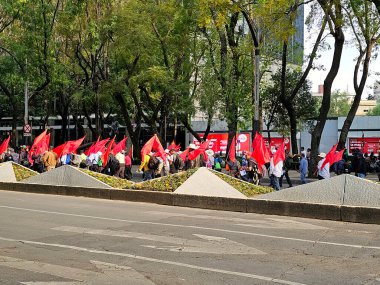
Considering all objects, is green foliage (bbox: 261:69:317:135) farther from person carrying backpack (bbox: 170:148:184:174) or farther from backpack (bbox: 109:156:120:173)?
backpack (bbox: 109:156:120:173)

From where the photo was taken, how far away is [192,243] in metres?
9.45

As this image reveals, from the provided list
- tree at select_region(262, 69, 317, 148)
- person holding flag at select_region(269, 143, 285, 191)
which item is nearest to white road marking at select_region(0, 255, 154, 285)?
person holding flag at select_region(269, 143, 285, 191)

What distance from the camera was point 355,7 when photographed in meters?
26.9

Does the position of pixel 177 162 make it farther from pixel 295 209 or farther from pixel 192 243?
pixel 192 243

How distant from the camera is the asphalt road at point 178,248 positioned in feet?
23.2

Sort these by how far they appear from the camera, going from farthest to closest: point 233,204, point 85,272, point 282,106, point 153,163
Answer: point 282,106
point 153,163
point 233,204
point 85,272

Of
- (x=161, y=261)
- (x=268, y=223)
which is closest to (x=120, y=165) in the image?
(x=268, y=223)

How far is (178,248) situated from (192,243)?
1.68 feet

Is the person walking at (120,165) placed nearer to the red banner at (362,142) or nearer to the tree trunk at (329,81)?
the tree trunk at (329,81)

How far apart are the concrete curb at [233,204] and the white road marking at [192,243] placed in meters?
3.98

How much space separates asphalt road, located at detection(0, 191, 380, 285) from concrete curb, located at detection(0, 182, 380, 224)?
0.41 m

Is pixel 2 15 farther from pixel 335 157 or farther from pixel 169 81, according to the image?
pixel 335 157

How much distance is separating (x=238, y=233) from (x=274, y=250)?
1755 millimetres

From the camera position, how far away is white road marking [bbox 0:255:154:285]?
6.73 metres
